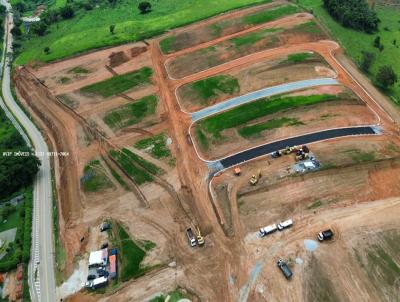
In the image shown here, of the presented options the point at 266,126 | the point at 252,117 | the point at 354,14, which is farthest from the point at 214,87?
the point at 354,14

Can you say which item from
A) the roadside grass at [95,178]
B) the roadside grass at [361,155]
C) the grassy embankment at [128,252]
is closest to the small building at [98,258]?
the grassy embankment at [128,252]

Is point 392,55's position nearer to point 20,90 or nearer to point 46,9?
point 20,90

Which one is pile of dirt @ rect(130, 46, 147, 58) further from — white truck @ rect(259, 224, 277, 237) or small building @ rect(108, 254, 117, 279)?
white truck @ rect(259, 224, 277, 237)

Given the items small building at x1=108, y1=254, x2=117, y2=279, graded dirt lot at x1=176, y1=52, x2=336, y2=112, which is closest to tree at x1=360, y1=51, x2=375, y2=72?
graded dirt lot at x1=176, y1=52, x2=336, y2=112

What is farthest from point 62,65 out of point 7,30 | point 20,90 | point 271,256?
point 271,256

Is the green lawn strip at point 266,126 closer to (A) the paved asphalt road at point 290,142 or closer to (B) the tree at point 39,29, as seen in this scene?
(A) the paved asphalt road at point 290,142

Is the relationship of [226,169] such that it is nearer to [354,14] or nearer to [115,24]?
[354,14]

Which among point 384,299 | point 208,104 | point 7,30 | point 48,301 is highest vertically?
point 7,30
